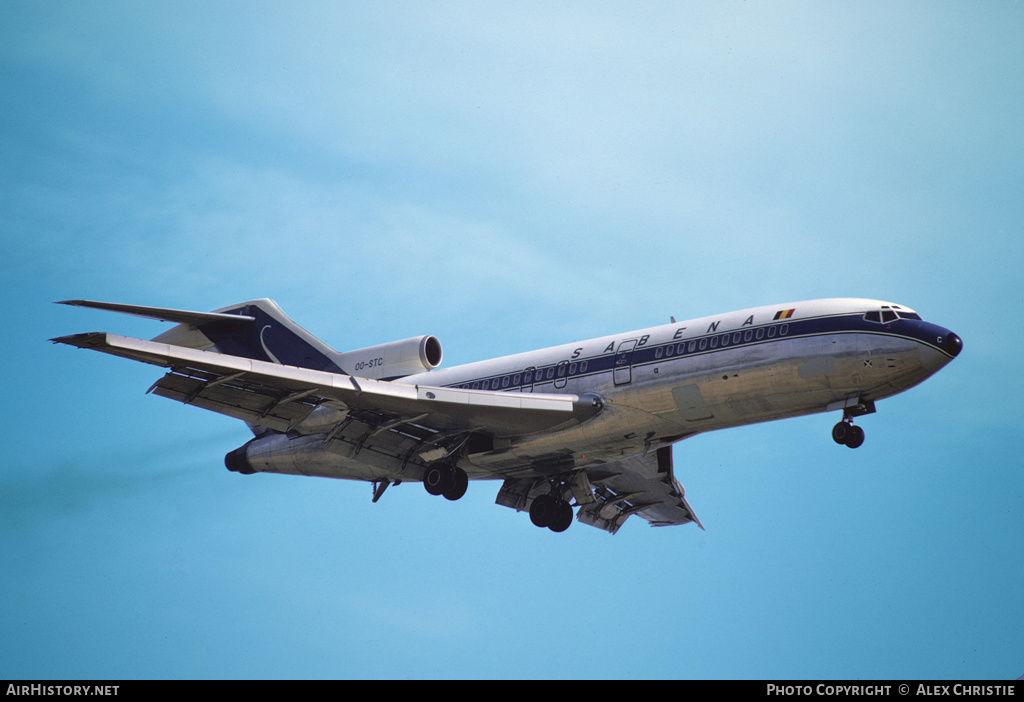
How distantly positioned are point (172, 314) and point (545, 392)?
10.9 meters

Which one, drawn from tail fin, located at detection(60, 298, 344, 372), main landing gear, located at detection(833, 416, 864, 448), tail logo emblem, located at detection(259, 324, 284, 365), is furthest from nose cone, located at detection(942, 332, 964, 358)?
tail logo emblem, located at detection(259, 324, 284, 365)

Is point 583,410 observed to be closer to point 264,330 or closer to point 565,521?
point 565,521

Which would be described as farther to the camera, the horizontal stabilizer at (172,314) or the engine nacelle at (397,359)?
the engine nacelle at (397,359)

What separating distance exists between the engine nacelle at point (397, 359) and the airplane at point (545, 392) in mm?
45

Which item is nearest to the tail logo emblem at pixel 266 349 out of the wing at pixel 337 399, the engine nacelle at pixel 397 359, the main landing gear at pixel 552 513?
the engine nacelle at pixel 397 359

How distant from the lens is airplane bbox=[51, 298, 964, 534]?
74.7 ft

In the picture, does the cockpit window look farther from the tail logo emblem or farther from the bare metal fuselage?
the tail logo emblem

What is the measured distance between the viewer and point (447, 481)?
27.4 meters

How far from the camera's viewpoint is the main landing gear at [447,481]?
27.4 m

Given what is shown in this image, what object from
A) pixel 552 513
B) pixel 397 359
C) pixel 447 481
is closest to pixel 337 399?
pixel 447 481

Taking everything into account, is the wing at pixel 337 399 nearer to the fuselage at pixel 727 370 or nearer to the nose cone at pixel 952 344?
the fuselage at pixel 727 370

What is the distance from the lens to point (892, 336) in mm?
22266

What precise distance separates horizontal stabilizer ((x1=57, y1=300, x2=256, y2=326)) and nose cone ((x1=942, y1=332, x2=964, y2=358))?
18219 mm
